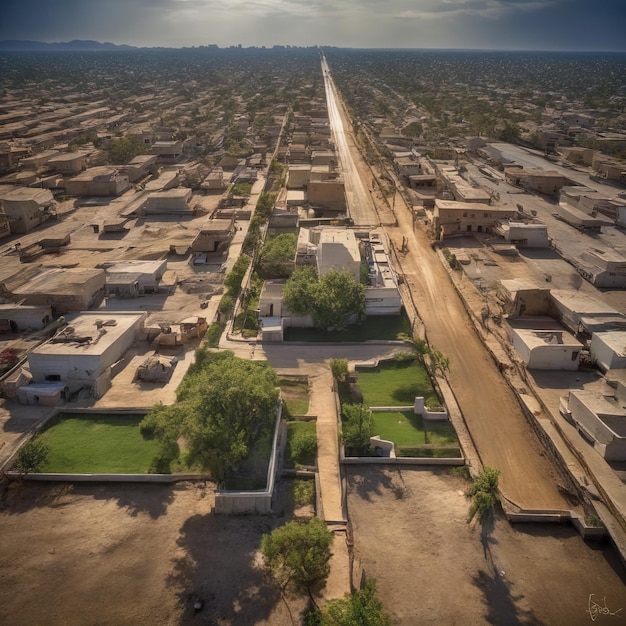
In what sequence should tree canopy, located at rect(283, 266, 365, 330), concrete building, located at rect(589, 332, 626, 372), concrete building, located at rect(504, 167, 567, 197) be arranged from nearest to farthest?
1. concrete building, located at rect(589, 332, 626, 372)
2. tree canopy, located at rect(283, 266, 365, 330)
3. concrete building, located at rect(504, 167, 567, 197)

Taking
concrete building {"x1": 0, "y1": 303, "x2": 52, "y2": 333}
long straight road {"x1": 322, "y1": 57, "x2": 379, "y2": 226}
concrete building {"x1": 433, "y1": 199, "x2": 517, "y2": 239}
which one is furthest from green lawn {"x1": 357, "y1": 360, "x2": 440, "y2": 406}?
long straight road {"x1": 322, "y1": 57, "x2": 379, "y2": 226}

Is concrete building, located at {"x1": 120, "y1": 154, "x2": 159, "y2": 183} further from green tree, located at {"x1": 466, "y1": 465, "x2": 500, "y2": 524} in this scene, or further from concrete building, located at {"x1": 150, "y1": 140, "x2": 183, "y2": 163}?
green tree, located at {"x1": 466, "y1": 465, "x2": 500, "y2": 524}

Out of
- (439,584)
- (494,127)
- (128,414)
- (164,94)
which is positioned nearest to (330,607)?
(439,584)

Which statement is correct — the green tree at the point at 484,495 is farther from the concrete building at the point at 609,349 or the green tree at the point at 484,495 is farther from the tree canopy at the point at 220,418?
the concrete building at the point at 609,349

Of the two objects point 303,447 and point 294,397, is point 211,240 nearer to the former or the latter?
point 294,397

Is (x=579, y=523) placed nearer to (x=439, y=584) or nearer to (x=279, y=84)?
(x=439, y=584)
